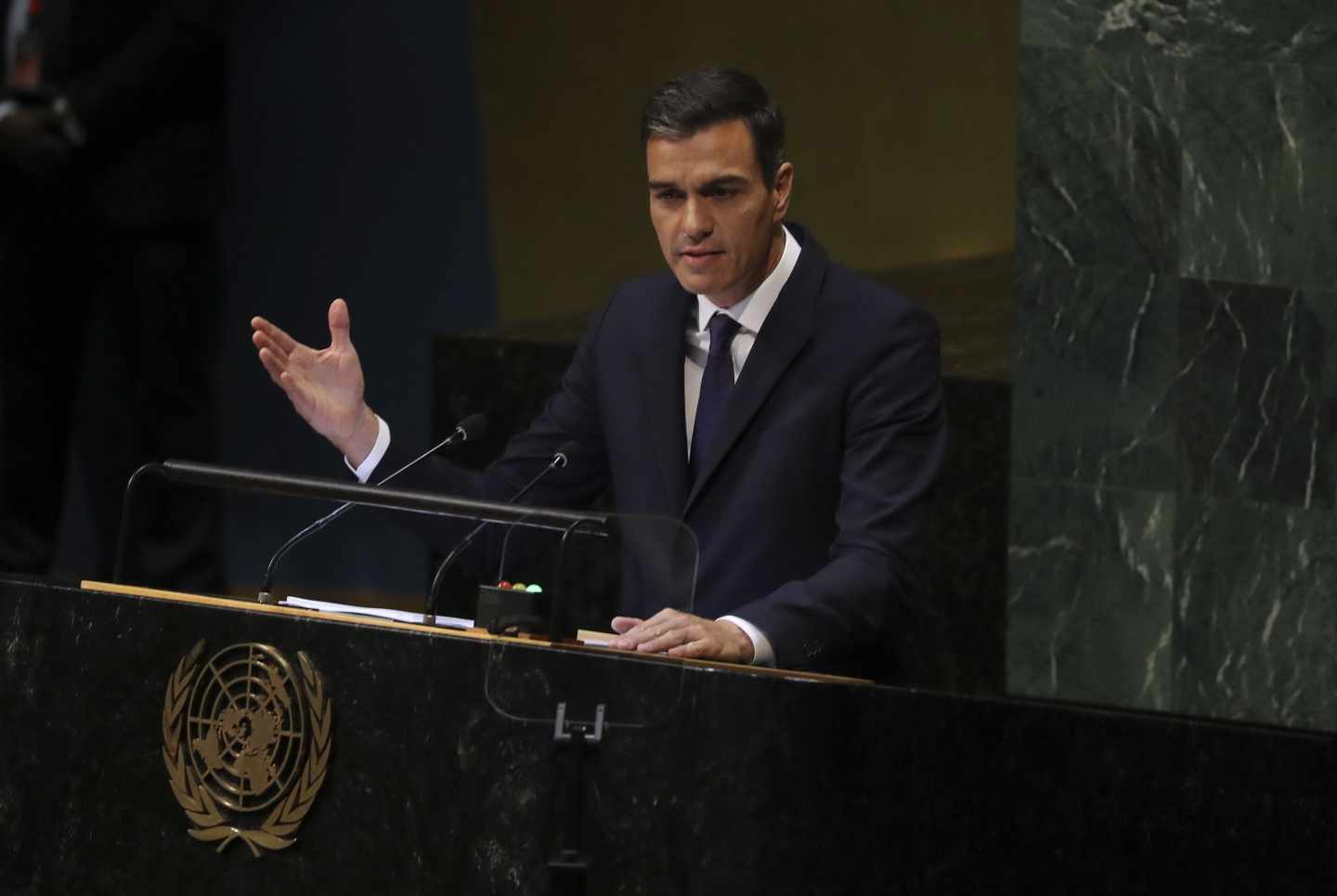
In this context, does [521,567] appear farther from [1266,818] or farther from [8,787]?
[1266,818]

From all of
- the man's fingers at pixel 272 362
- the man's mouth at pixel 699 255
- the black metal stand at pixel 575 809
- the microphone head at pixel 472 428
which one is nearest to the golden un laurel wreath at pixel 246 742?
the black metal stand at pixel 575 809

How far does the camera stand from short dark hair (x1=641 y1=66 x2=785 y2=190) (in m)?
3.29

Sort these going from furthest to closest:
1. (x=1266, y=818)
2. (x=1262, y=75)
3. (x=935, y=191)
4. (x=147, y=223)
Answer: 1. (x=935, y=191)
2. (x=147, y=223)
3. (x=1262, y=75)
4. (x=1266, y=818)

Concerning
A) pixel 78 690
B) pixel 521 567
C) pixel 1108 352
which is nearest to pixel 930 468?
pixel 521 567

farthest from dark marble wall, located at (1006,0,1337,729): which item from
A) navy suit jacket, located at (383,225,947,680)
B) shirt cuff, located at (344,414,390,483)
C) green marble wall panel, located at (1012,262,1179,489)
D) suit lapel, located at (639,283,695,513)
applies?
shirt cuff, located at (344,414,390,483)

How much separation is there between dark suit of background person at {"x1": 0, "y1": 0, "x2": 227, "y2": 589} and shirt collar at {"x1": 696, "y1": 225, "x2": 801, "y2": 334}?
216 cm

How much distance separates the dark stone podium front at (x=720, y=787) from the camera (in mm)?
2420

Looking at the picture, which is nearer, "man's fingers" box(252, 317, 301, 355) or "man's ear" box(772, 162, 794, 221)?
"man's fingers" box(252, 317, 301, 355)

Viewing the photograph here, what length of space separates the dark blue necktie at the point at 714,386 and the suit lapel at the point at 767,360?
0.11ft

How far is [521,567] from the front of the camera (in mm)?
2742

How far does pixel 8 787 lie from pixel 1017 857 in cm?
122

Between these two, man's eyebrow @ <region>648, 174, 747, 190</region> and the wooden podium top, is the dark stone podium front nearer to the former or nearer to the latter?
the wooden podium top

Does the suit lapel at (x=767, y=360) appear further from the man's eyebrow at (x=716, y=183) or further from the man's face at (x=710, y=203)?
the man's eyebrow at (x=716, y=183)

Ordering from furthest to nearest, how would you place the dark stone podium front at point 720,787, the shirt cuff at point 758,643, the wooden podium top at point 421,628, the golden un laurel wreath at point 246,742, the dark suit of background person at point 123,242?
the dark suit of background person at point 123,242 → the shirt cuff at point 758,643 → the golden un laurel wreath at point 246,742 → the wooden podium top at point 421,628 → the dark stone podium front at point 720,787
